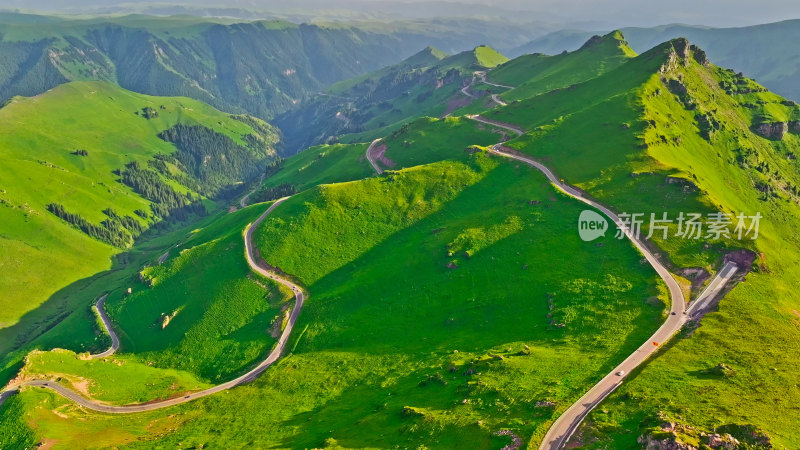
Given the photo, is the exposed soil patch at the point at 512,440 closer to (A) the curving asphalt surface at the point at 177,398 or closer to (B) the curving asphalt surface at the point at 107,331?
(A) the curving asphalt surface at the point at 177,398

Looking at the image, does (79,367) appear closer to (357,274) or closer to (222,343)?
(222,343)

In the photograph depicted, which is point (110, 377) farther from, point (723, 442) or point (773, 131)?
point (773, 131)

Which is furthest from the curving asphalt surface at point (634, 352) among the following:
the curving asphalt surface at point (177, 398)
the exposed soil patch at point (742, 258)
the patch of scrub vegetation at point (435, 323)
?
the curving asphalt surface at point (177, 398)

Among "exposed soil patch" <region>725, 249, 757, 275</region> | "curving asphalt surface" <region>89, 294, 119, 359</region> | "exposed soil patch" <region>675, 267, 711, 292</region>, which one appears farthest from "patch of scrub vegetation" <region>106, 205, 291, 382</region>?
"exposed soil patch" <region>725, 249, 757, 275</region>

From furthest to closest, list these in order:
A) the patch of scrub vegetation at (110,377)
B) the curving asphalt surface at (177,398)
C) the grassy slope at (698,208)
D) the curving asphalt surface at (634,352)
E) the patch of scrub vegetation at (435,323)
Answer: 1. the patch of scrub vegetation at (110,377)
2. the curving asphalt surface at (177,398)
3. the patch of scrub vegetation at (435,323)
4. the grassy slope at (698,208)
5. the curving asphalt surface at (634,352)

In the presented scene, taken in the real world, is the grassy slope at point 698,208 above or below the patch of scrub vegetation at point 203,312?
above

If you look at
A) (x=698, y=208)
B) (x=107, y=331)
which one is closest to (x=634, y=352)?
(x=698, y=208)
